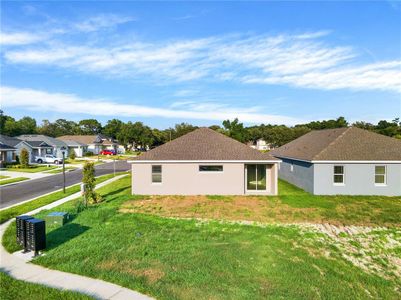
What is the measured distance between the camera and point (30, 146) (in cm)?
5419

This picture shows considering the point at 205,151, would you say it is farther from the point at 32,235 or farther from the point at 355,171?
the point at 32,235

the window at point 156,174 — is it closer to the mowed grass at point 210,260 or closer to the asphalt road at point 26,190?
the mowed grass at point 210,260

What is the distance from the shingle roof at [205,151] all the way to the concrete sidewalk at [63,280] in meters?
13.0

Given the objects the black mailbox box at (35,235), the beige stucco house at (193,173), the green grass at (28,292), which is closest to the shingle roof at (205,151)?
the beige stucco house at (193,173)

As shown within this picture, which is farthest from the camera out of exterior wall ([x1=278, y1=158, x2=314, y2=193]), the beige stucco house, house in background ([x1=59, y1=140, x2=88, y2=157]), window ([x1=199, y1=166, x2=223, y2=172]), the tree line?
the tree line

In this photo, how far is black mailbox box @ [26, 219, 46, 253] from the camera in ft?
32.9

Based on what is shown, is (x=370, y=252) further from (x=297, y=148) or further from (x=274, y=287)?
(x=297, y=148)

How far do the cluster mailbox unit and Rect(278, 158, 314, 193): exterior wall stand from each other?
18997 millimetres

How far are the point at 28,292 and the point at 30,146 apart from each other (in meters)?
54.4

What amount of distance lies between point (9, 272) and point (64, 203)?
34.0 ft

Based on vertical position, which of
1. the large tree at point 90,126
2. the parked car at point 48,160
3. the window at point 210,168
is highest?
the large tree at point 90,126

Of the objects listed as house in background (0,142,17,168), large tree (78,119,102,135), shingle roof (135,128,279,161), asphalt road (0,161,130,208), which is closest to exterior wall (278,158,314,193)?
shingle roof (135,128,279,161)

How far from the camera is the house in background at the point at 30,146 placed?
51938 mm

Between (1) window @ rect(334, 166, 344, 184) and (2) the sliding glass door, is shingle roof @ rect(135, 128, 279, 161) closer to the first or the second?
(2) the sliding glass door
